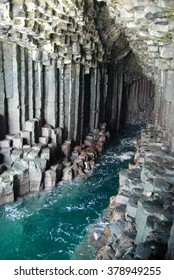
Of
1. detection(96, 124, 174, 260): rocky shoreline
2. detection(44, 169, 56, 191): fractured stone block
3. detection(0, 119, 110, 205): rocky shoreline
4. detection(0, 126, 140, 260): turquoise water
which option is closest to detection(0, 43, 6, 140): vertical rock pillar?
detection(0, 119, 110, 205): rocky shoreline

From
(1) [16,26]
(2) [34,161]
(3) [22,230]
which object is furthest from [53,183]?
(1) [16,26]

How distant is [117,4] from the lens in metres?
8.38

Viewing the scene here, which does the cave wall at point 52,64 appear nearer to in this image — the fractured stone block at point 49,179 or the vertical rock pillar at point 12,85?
the vertical rock pillar at point 12,85

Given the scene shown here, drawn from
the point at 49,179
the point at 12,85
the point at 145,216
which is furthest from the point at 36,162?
the point at 145,216

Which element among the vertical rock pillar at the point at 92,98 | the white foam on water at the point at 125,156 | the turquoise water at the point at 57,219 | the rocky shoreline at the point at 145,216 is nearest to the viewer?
the rocky shoreline at the point at 145,216

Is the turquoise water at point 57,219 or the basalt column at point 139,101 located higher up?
the basalt column at point 139,101

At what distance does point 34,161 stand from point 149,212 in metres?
7.31

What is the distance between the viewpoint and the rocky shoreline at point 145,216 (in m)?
7.01

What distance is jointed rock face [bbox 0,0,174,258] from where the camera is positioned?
9971 mm

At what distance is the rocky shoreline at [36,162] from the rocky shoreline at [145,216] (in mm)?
3810

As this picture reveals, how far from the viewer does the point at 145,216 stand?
8211mm

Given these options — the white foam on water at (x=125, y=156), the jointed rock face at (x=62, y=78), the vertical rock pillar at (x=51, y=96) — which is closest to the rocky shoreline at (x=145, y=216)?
the jointed rock face at (x=62, y=78)

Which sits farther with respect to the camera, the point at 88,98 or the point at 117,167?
the point at 88,98

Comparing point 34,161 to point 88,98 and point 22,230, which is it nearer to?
point 22,230
